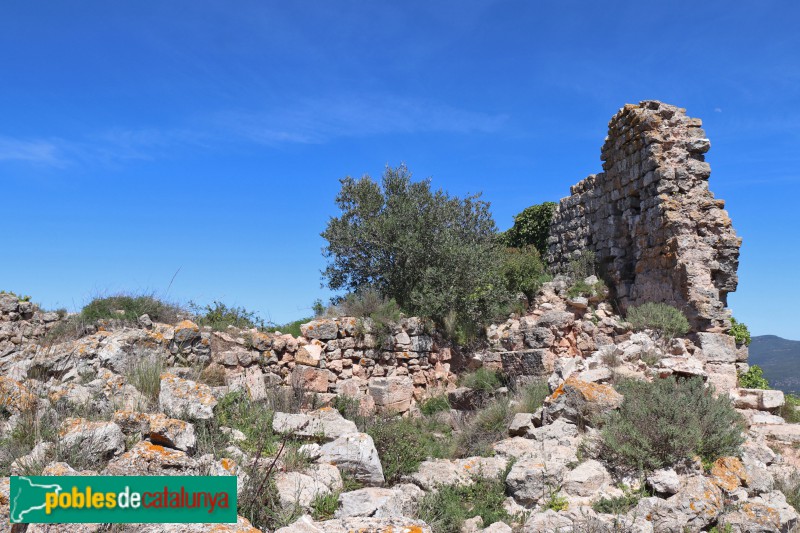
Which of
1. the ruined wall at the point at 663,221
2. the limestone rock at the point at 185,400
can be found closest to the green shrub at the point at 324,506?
the limestone rock at the point at 185,400

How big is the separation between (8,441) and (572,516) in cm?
550

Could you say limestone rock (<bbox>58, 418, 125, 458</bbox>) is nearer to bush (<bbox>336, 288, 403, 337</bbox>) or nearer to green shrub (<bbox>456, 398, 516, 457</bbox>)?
green shrub (<bbox>456, 398, 516, 457</bbox>)

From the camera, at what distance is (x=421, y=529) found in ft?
15.2

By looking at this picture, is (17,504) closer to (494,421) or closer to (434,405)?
(494,421)

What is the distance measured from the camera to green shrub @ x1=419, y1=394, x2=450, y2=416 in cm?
1195

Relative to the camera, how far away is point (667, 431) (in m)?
6.74

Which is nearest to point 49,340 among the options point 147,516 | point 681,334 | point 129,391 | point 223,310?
point 223,310

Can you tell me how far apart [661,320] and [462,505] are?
745cm

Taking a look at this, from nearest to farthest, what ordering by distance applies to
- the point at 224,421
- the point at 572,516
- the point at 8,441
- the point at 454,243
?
the point at 8,441 → the point at 572,516 → the point at 224,421 → the point at 454,243

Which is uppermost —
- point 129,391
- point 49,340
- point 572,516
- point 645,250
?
point 645,250

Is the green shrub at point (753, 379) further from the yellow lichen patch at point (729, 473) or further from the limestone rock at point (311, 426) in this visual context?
the limestone rock at point (311, 426)

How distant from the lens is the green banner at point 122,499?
434 cm

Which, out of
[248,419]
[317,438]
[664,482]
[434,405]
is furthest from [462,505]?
[434,405]

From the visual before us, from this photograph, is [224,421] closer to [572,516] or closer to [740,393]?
[572,516]
